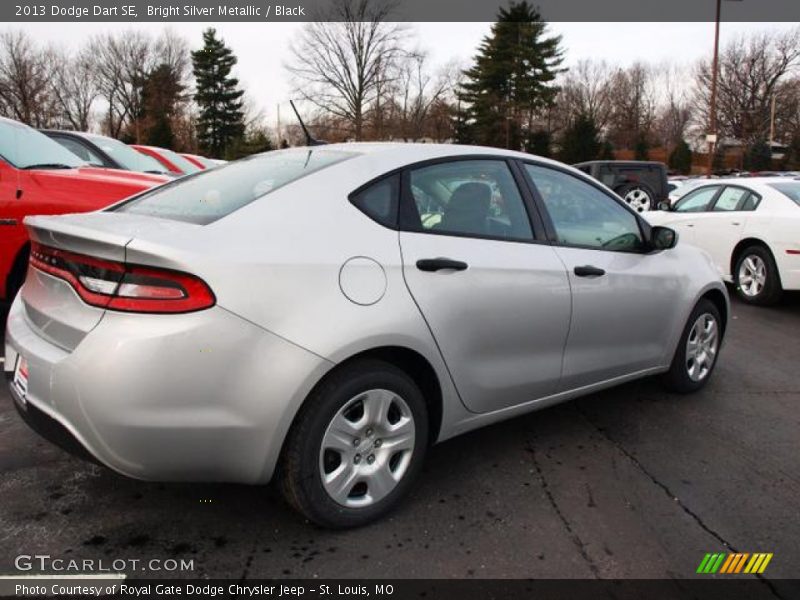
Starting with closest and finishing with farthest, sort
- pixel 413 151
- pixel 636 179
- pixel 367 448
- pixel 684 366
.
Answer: pixel 367 448 < pixel 413 151 < pixel 684 366 < pixel 636 179

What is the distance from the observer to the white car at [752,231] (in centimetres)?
680

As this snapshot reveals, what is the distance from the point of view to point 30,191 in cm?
471

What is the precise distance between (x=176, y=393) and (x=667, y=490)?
2.27 m

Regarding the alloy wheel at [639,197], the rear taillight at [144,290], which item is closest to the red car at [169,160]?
the rear taillight at [144,290]

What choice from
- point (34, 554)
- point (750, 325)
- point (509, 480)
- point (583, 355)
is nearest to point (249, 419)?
point (34, 554)

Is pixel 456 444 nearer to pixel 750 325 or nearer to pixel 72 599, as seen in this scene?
pixel 72 599

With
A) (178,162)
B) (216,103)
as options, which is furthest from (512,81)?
(178,162)

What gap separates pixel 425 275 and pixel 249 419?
0.92m

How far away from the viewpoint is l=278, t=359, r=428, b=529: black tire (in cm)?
236

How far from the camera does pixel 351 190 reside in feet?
8.65

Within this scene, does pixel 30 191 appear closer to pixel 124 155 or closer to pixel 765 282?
pixel 124 155

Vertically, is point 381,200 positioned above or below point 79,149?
below

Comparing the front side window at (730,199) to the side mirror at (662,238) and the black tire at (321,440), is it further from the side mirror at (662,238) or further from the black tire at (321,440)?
the black tire at (321,440)

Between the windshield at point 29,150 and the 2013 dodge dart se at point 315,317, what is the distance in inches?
99.9
